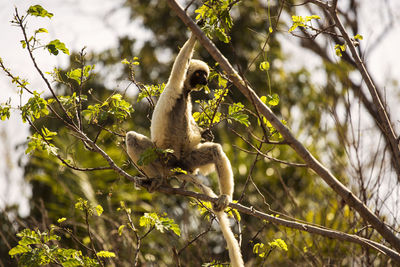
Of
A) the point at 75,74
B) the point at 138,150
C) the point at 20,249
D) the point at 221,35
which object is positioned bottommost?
the point at 20,249

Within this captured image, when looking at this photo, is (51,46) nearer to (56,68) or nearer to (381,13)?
(56,68)

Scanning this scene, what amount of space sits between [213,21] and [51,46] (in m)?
1.62

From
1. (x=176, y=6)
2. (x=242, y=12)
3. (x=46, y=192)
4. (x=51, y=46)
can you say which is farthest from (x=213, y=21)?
(x=242, y=12)

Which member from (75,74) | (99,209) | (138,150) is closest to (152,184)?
(138,150)

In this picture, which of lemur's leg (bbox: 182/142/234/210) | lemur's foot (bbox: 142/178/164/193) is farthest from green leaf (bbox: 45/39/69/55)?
lemur's leg (bbox: 182/142/234/210)

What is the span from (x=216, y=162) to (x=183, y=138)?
584 mm

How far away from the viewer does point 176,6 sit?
13.7 feet

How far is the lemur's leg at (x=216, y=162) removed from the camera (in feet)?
19.2

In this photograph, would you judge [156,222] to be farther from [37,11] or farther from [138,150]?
[37,11]

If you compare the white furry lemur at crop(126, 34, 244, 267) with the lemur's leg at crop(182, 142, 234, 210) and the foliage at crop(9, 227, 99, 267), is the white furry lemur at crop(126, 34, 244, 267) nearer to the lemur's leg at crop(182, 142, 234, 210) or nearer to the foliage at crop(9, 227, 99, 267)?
the lemur's leg at crop(182, 142, 234, 210)

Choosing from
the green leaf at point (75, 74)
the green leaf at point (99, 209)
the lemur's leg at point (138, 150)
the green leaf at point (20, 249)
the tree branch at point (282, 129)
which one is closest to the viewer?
the tree branch at point (282, 129)

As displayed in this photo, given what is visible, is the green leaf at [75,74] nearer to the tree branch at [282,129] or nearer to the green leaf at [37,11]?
the green leaf at [37,11]

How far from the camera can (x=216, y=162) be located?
604 centimetres

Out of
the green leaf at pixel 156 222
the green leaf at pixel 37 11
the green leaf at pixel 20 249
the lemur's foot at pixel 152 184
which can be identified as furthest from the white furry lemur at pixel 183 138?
the green leaf at pixel 20 249
